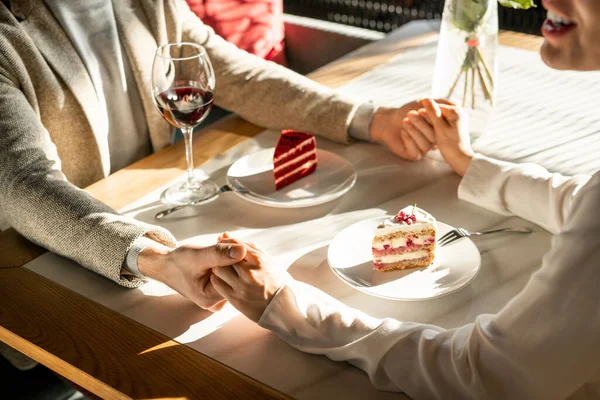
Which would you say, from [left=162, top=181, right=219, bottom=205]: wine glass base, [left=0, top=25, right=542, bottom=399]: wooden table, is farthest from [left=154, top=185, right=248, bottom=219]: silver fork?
[left=0, top=25, right=542, bottom=399]: wooden table

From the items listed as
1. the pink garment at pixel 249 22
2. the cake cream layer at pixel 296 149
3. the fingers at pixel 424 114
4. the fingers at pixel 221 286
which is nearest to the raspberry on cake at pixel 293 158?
the cake cream layer at pixel 296 149

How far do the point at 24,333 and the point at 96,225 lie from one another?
0.21 meters

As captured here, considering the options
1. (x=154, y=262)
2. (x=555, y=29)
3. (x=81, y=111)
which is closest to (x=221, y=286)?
(x=154, y=262)

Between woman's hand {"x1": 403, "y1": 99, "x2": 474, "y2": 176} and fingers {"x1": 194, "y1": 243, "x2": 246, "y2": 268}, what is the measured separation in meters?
0.55

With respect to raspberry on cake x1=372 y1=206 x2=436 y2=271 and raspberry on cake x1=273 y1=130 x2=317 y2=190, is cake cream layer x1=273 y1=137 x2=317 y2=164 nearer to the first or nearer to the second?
raspberry on cake x1=273 y1=130 x2=317 y2=190

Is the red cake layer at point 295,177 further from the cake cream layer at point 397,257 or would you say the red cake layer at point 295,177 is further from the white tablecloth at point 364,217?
the cake cream layer at point 397,257

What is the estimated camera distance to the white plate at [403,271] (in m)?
1.04

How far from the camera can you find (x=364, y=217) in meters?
1.26

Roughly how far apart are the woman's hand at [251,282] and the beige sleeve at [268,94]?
1.82ft

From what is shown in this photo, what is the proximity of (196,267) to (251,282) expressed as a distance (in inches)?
3.6

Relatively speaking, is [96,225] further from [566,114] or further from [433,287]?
[566,114]

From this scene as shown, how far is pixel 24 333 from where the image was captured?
40.0 inches

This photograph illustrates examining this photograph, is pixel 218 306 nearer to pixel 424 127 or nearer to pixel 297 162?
pixel 297 162

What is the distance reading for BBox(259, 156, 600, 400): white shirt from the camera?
0.76m
